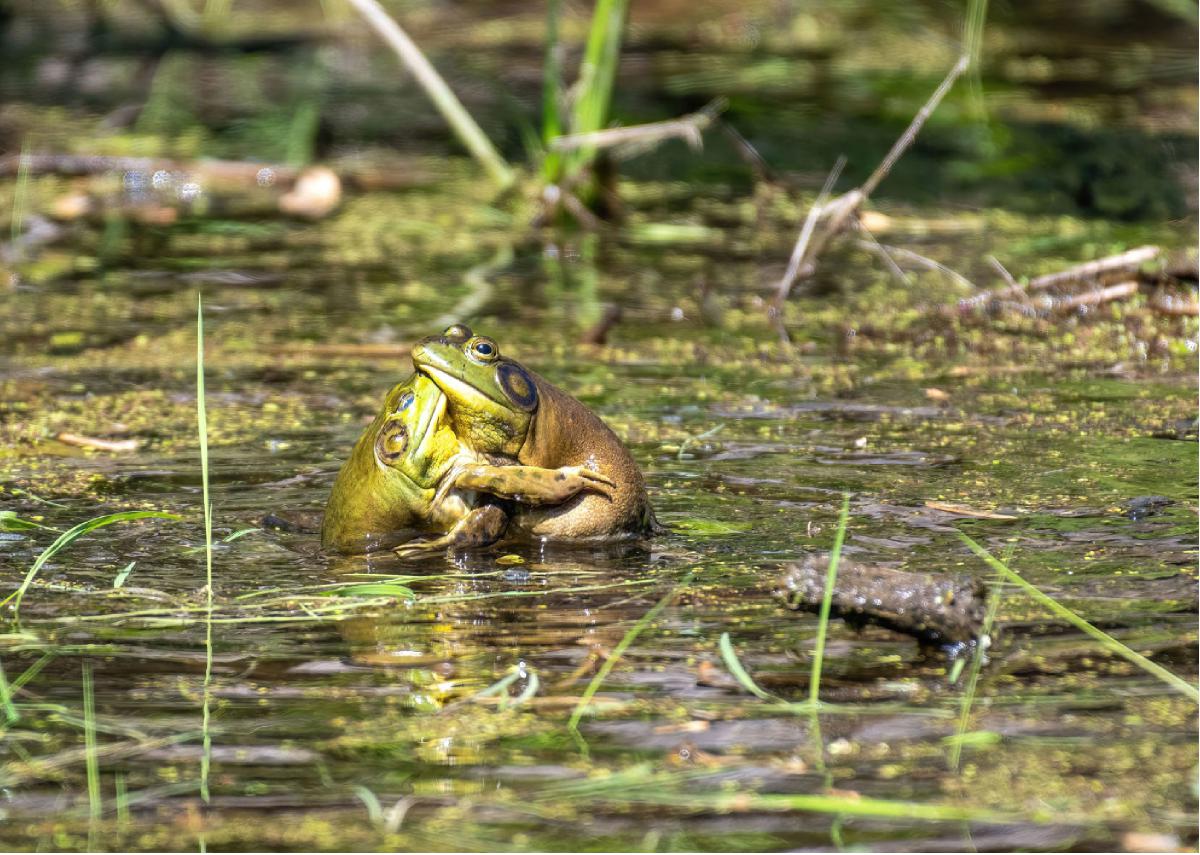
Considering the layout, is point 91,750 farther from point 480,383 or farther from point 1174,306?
point 1174,306

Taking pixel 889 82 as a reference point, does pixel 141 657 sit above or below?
below

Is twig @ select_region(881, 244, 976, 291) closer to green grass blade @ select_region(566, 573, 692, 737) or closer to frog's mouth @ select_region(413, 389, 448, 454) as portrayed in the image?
frog's mouth @ select_region(413, 389, 448, 454)

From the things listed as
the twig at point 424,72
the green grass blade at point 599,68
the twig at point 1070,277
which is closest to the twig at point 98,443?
the twig at point 424,72

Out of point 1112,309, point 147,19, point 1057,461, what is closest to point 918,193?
point 1112,309

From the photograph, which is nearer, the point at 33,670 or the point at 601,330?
the point at 33,670

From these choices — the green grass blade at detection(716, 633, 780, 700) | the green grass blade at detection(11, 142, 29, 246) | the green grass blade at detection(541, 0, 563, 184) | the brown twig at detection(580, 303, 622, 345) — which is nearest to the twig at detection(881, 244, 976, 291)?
the brown twig at detection(580, 303, 622, 345)

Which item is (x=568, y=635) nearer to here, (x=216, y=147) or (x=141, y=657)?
(x=141, y=657)

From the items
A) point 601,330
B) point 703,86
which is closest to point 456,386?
point 601,330
